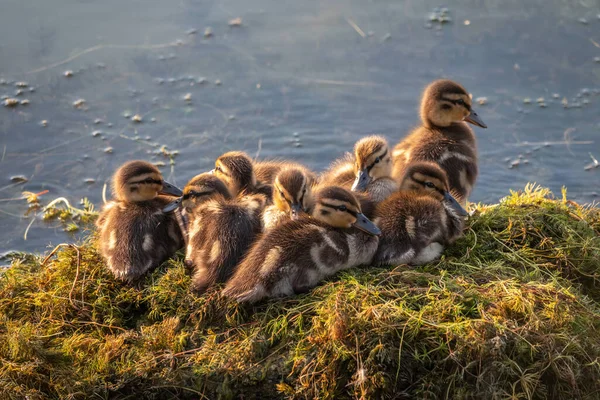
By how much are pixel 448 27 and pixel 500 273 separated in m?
4.35

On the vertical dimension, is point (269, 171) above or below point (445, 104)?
below

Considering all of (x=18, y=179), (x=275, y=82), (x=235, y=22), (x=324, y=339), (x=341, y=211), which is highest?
(x=341, y=211)

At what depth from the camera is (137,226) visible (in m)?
5.35

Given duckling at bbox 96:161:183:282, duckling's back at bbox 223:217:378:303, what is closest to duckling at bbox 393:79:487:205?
duckling's back at bbox 223:217:378:303

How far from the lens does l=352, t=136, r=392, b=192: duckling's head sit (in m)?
5.77

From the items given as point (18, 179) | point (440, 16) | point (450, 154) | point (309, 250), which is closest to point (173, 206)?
point (309, 250)

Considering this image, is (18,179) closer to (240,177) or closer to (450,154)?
(240,177)

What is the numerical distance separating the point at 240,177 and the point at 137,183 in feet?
2.12

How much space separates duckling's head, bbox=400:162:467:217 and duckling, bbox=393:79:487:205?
1.30 ft

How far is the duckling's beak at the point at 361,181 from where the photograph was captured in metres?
5.78

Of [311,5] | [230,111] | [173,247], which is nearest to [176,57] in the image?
[230,111]

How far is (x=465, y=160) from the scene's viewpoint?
6.14m

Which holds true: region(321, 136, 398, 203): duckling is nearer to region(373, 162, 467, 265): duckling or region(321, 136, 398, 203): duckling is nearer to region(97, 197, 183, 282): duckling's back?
region(373, 162, 467, 265): duckling

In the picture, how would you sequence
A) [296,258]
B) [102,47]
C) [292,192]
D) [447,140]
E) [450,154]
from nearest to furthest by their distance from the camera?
1. [296,258]
2. [292,192]
3. [450,154]
4. [447,140]
5. [102,47]
